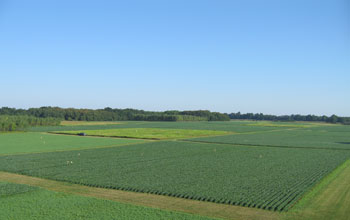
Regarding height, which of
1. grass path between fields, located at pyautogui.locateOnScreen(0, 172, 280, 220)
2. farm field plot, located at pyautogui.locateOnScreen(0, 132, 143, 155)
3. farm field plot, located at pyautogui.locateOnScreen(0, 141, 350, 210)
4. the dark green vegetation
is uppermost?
farm field plot, located at pyautogui.locateOnScreen(0, 132, 143, 155)

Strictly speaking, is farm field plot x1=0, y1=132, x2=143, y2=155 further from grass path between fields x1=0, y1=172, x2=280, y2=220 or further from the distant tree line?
the distant tree line

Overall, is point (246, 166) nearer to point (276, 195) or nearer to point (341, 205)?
point (276, 195)

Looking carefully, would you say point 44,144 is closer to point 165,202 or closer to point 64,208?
point 64,208

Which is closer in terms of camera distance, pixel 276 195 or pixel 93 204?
pixel 93 204

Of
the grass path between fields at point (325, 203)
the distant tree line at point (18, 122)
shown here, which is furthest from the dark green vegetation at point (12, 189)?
the distant tree line at point (18, 122)

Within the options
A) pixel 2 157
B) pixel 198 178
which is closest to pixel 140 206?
pixel 198 178

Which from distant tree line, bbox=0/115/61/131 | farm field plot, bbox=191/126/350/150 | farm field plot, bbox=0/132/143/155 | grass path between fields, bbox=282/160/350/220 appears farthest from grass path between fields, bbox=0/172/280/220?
distant tree line, bbox=0/115/61/131

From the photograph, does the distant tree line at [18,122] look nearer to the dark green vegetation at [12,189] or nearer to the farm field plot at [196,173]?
the farm field plot at [196,173]

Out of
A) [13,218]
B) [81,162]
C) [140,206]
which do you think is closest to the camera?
[13,218]
